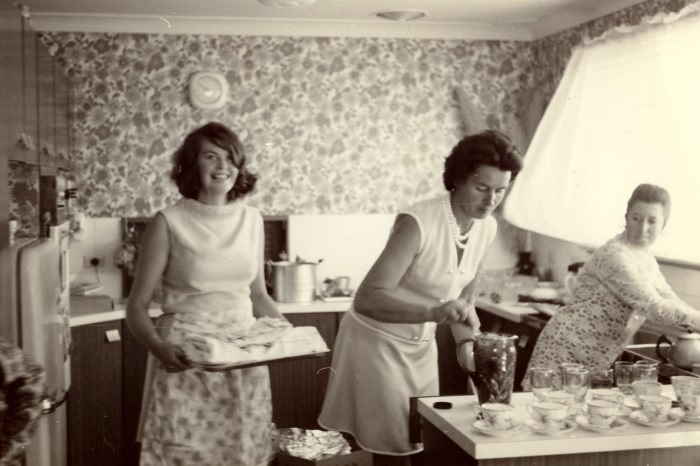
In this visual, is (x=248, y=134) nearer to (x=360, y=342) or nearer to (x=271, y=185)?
(x=271, y=185)

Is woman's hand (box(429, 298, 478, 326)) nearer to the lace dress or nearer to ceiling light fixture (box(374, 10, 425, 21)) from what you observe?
the lace dress

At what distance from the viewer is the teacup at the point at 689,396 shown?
193 cm

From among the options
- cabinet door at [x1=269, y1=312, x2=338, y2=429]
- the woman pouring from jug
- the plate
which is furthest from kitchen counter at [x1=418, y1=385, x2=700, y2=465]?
the plate

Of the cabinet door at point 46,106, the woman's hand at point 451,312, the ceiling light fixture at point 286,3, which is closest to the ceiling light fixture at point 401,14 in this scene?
the ceiling light fixture at point 286,3

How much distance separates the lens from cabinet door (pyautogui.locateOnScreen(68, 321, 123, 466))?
4121mm

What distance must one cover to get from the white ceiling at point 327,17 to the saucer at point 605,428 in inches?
115

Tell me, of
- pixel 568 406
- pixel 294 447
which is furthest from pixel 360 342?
pixel 568 406

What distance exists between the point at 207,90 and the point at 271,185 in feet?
2.37

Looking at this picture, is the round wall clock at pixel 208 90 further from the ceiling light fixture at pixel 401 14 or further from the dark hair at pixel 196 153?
the dark hair at pixel 196 153

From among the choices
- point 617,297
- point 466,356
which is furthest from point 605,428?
point 617,297

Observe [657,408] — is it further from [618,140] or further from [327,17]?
[327,17]

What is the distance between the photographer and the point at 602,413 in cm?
184

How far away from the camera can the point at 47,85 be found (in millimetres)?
3791

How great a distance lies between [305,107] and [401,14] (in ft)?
2.91
